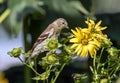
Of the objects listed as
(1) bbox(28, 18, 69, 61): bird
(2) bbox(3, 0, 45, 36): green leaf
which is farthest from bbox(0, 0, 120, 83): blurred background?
(1) bbox(28, 18, 69, 61): bird

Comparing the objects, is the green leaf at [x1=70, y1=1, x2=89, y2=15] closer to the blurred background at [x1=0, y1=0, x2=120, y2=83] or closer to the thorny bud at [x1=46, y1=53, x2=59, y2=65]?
the blurred background at [x1=0, y1=0, x2=120, y2=83]

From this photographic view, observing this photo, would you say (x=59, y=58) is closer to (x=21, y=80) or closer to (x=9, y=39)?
(x=9, y=39)

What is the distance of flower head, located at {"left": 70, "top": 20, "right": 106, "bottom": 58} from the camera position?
610mm

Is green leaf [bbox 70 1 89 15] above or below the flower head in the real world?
above

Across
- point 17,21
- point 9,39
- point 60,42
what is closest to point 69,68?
point 9,39

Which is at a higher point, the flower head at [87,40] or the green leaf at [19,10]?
the green leaf at [19,10]

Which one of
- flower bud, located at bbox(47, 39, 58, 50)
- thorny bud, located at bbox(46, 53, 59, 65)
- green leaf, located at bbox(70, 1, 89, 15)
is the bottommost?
thorny bud, located at bbox(46, 53, 59, 65)

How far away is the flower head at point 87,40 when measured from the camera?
0.61 m

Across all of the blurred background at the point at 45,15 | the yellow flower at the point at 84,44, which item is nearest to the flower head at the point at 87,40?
the yellow flower at the point at 84,44

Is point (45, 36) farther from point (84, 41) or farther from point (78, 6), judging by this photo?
point (78, 6)

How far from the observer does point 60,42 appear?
0.64 metres

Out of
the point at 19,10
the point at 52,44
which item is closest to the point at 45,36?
the point at 52,44

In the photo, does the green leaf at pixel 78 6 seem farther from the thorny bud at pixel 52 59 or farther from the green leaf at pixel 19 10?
the thorny bud at pixel 52 59

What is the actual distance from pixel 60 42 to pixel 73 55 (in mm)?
23
